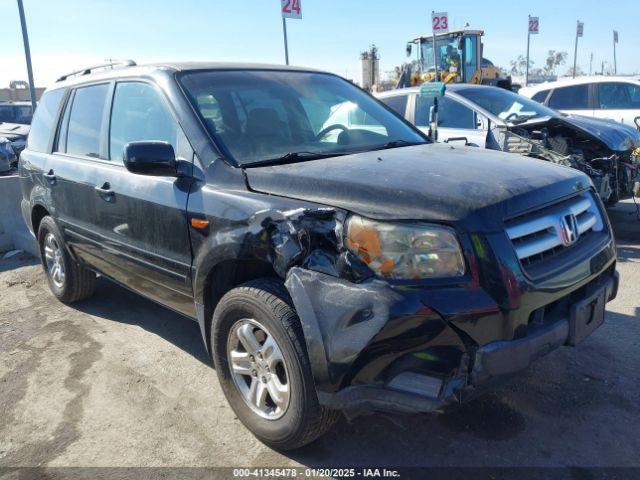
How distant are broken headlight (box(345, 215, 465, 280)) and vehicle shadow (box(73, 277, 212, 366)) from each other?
1935 millimetres

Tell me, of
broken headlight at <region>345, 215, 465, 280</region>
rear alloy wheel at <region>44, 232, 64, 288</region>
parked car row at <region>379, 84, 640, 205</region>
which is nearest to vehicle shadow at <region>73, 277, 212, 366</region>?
rear alloy wheel at <region>44, 232, 64, 288</region>

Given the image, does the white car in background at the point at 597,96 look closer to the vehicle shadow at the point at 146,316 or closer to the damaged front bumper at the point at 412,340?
the vehicle shadow at the point at 146,316

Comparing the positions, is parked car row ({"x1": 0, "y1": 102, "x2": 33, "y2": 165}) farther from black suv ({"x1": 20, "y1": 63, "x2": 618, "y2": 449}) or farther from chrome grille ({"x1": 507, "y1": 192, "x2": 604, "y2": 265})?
chrome grille ({"x1": 507, "y1": 192, "x2": 604, "y2": 265})

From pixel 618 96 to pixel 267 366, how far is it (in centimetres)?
965

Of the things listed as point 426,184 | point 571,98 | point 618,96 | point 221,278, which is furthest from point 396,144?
point 618,96

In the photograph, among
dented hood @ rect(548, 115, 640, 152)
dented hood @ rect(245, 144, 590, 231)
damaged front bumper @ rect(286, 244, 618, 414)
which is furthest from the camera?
dented hood @ rect(548, 115, 640, 152)

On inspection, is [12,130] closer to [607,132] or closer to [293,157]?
[607,132]

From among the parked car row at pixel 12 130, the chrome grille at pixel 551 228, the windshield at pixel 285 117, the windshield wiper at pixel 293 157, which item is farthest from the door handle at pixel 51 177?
the parked car row at pixel 12 130

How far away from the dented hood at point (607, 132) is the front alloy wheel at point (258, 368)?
5540 millimetres

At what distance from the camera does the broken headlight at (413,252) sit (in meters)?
2.17

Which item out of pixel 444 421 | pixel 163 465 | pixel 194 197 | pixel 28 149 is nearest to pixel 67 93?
pixel 28 149

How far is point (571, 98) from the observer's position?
10.2 metres

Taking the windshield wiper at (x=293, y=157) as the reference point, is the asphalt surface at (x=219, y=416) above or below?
below

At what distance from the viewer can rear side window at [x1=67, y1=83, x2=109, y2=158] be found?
3926 mm
